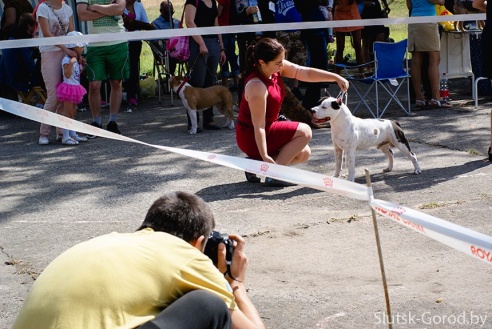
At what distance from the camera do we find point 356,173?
328 inches

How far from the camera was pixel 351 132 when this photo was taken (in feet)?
25.3

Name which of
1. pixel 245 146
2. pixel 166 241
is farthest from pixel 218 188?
pixel 166 241

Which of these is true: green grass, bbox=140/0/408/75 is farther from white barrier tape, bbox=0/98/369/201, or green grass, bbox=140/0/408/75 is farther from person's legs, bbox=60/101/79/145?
white barrier tape, bbox=0/98/369/201

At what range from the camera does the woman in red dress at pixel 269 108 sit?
24.1 ft

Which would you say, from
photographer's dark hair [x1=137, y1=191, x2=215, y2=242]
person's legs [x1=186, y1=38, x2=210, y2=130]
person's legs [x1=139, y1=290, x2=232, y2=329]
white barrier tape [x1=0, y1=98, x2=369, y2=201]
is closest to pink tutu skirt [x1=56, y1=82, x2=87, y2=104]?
person's legs [x1=186, y1=38, x2=210, y2=130]

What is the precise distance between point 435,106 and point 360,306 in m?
7.13

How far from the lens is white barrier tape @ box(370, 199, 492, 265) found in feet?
11.4

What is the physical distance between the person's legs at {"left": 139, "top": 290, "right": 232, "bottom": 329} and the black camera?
50 cm

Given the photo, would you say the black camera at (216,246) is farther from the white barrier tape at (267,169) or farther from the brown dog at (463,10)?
the brown dog at (463,10)

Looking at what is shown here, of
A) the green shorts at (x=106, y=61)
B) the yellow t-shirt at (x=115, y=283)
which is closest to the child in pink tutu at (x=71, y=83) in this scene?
the green shorts at (x=106, y=61)

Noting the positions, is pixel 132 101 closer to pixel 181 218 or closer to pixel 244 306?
pixel 244 306

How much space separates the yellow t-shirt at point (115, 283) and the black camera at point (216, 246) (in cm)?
43

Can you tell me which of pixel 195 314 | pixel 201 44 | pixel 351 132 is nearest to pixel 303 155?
pixel 351 132

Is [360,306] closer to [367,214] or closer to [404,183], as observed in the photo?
[367,214]
